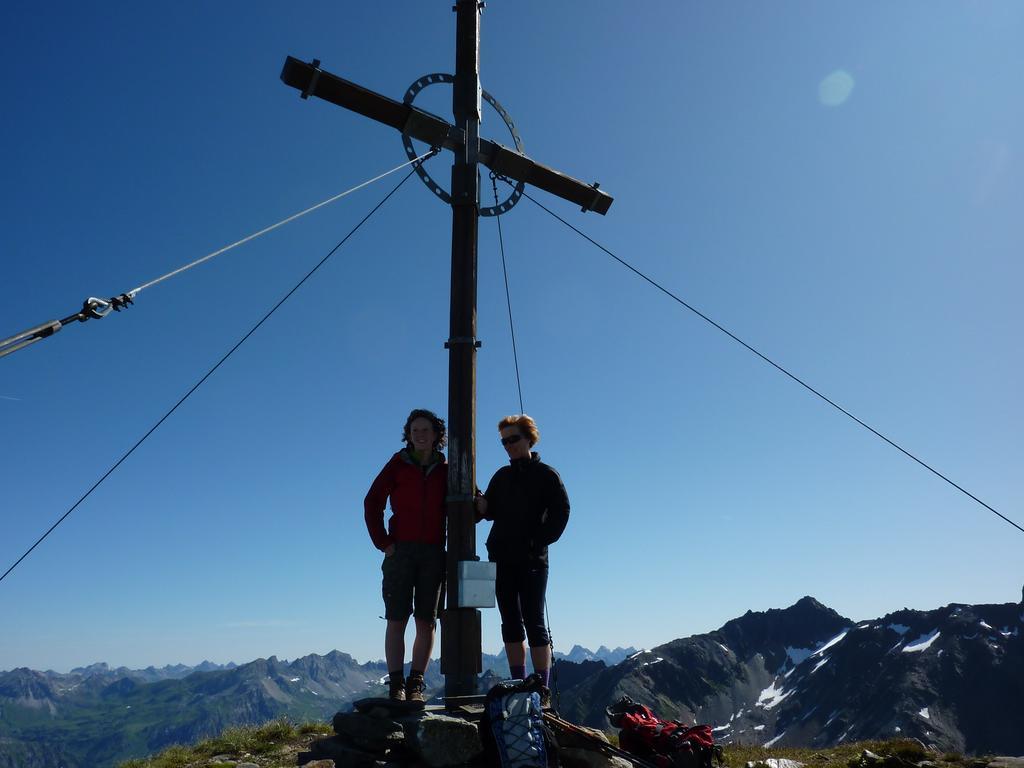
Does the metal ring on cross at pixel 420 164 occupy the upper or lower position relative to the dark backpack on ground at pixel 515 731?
upper

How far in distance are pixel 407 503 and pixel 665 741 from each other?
3.83 metres

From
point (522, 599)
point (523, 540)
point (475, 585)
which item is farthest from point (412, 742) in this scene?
point (523, 540)

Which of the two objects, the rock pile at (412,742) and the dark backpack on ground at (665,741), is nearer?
the rock pile at (412,742)

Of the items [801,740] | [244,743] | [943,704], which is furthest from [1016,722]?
[244,743]

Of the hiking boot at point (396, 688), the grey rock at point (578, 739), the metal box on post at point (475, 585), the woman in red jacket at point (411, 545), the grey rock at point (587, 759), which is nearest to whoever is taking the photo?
the grey rock at point (587, 759)

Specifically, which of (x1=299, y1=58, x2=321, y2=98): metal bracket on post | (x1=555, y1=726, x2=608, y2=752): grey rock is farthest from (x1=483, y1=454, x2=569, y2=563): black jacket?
(x1=299, y1=58, x2=321, y2=98): metal bracket on post

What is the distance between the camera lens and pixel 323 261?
33.1 feet

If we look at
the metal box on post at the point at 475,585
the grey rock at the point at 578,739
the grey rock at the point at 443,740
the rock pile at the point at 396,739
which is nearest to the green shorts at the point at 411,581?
the metal box on post at the point at 475,585

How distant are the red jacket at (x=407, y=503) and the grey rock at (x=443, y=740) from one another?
210 cm

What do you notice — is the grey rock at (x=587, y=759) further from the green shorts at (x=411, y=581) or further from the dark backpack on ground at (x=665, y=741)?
the green shorts at (x=411, y=581)

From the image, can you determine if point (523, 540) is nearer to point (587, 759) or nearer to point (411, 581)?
point (411, 581)

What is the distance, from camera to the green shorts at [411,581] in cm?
750

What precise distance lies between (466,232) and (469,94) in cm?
202

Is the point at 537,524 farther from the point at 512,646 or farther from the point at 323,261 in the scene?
the point at 323,261
